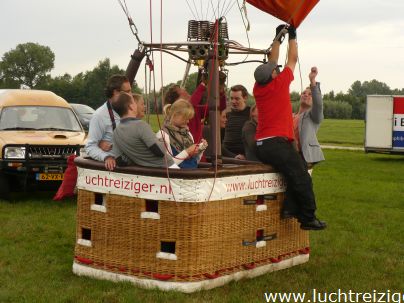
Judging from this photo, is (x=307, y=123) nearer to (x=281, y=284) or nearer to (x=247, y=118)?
(x=247, y=118)

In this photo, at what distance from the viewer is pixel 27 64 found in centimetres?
9812

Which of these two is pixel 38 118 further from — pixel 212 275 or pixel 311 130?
pixel 212 275

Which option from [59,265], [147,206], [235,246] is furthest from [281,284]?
[59,265]

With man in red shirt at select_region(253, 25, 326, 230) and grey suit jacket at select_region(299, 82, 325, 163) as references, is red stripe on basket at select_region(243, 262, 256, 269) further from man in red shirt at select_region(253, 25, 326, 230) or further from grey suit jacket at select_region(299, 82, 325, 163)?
grey suit jacket at select_region(299, 82, 325, 163)

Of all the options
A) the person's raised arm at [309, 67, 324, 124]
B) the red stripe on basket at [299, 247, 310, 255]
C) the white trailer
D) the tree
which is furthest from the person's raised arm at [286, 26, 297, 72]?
the tree

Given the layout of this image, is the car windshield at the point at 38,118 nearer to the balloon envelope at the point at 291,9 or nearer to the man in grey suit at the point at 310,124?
the man in grey suit at the point at 310,124

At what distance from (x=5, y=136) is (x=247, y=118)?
482 centimetres

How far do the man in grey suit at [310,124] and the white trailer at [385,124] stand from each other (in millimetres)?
16863

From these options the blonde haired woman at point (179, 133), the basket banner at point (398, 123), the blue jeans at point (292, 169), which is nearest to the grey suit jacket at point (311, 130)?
the blue jeans at point (292, 169)

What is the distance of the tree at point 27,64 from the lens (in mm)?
94938

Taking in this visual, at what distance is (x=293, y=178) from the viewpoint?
6656 millimetres

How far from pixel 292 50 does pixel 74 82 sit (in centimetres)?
7262

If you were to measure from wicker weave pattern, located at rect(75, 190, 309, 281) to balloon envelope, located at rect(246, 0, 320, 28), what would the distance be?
5.60ft

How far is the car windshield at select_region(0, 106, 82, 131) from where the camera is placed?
479 inches
